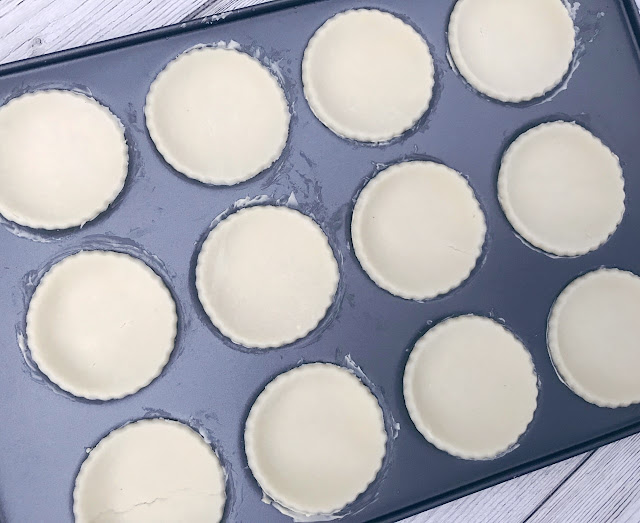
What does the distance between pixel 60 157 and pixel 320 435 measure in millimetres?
632

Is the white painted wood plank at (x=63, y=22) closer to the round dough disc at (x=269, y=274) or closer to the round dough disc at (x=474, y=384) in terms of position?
the round dough disc at (x=269, y=274)

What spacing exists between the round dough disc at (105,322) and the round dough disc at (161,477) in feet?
0.27

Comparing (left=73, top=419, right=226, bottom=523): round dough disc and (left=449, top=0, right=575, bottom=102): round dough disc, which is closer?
(left=73, top=419, right=226, bottom=523): round dough disc

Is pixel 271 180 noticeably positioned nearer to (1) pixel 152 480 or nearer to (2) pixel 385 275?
(2) pixel 385 275

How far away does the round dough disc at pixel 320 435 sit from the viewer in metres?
1.05

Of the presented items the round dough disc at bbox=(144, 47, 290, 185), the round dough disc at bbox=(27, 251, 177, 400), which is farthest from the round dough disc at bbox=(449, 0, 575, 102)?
the round dough disc at bbox=(27, 251, 177, 400)

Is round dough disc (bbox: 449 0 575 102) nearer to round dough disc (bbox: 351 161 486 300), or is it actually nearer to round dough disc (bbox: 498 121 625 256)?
round dough disc (bbox: 498 121 625 256)

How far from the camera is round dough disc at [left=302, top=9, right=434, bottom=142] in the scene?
113cm

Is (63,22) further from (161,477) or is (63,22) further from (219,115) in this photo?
(161,477)

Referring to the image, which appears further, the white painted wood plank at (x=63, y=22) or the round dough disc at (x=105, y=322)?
the white painted wood plank at (x=63, y=22)

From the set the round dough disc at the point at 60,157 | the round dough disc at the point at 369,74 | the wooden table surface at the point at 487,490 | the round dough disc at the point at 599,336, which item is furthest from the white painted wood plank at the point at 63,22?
the round dough disc at the point at 599,336

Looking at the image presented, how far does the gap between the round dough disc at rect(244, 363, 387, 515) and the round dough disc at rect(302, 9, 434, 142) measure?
43 centimetres

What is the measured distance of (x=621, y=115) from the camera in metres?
1.19

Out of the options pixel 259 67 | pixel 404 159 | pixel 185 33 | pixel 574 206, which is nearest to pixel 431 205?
pixel 404 159
